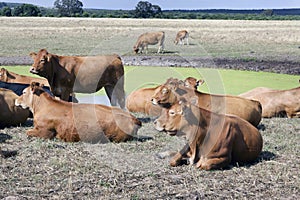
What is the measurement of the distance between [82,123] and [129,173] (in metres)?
1.68

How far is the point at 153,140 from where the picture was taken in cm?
873

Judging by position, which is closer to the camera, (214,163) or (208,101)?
(214,163)

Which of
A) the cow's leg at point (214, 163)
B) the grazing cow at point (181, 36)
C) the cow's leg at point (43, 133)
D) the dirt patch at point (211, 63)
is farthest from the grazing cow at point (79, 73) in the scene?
A: the grazing cow at point (181, 36)

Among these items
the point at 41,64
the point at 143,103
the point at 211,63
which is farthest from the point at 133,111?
the point at 211,63

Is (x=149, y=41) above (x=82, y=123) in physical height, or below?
below

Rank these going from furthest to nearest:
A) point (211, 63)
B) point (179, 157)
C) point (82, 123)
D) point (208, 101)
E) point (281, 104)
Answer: point (211, 63)
point (281, 104)
point (208, 101)
point (82, 123)
point (179, 157)

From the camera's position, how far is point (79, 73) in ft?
36.3

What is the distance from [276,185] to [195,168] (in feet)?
3.38

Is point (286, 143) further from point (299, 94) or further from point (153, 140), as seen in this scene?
point (299, 94)

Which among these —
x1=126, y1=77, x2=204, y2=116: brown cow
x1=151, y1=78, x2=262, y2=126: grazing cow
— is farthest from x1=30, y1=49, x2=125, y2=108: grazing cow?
x1=151, y1=78, x2=262, y2=126: grazing cow

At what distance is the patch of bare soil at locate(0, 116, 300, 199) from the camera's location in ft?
20.6

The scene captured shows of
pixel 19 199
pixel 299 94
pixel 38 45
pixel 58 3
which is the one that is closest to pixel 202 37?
pixel 38 45

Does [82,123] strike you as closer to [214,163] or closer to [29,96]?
[29,96]

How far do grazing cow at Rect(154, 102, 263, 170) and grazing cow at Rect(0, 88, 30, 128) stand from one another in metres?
3.53
